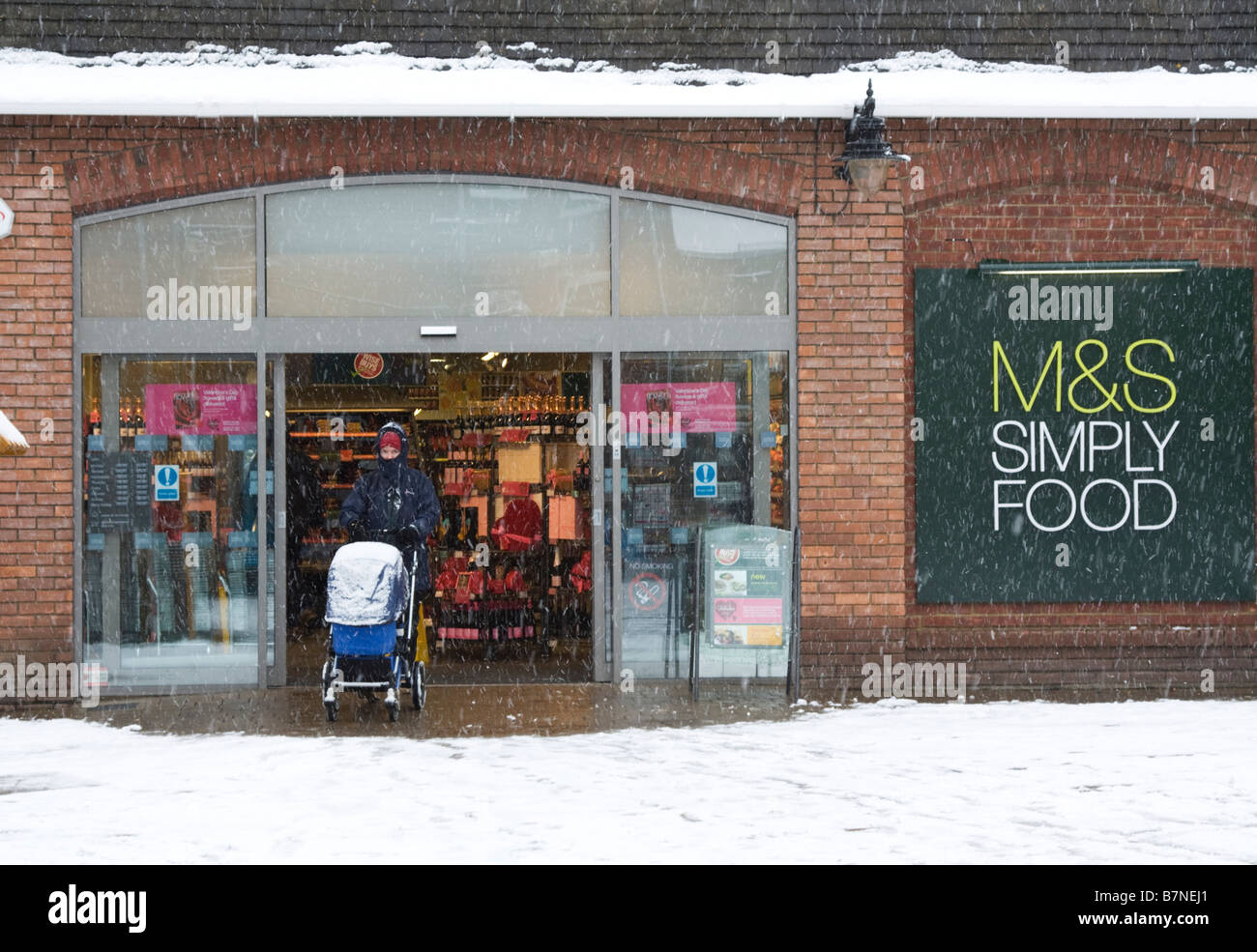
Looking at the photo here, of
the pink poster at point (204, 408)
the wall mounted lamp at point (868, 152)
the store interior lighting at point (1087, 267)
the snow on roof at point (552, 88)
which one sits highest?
the snow on roof at point (552, 88)

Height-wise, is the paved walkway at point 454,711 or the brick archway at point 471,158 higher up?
the brick archway at point 471,158

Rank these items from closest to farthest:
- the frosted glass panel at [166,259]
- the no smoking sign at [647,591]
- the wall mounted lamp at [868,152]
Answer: the wall mounted lamp at [868,152]
the frosted glass panel at [166,259]
the no smoking sign at [647,591]

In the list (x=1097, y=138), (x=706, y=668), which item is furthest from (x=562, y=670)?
(x=1097, y=138)

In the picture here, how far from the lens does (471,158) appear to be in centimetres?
1127

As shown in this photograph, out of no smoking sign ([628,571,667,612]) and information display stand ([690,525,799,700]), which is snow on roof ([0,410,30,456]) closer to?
no smoking sign ([628,571,667,612])

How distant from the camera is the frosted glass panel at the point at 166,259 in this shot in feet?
36.9

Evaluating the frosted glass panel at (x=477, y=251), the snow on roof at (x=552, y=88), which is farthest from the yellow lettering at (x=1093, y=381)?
the frosted glass panel at (x=477, y=251)

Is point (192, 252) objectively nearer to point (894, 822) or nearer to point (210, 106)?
point (210, 106)

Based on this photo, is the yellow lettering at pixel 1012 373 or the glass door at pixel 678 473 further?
the glass door at pixel 678 473

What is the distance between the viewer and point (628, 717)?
10188 mm

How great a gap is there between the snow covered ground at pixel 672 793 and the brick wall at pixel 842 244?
1111mm

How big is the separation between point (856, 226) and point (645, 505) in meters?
2.63

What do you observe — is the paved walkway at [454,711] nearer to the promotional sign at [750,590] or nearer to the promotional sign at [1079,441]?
the promotional sign at [750,590]

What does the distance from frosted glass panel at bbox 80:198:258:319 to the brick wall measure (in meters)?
0.22
